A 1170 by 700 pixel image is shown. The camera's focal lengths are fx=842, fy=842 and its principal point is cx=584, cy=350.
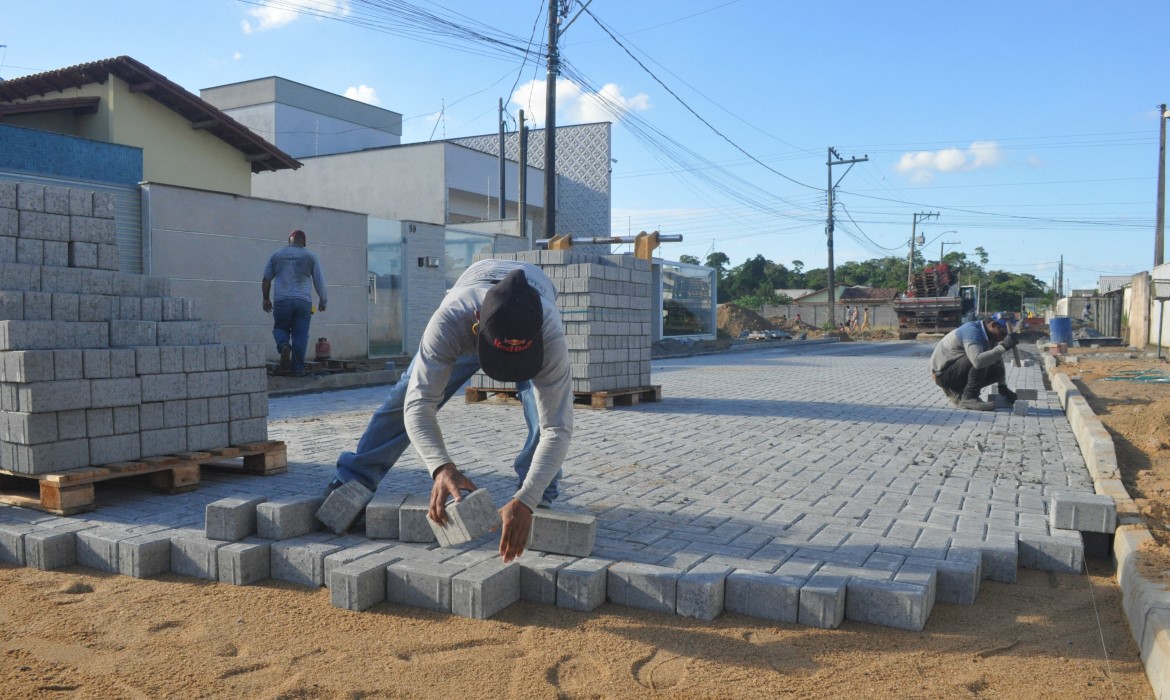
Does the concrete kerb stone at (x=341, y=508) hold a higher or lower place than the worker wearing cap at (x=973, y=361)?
lower

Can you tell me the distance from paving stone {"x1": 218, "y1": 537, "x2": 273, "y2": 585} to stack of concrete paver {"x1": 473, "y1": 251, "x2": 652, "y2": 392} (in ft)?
17.0

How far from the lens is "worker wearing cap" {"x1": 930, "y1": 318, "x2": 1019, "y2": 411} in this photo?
9406mm

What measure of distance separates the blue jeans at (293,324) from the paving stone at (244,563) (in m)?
8.14

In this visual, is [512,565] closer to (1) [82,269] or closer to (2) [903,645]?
(2) [903,645]

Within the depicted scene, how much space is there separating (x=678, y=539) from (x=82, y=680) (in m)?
2.60

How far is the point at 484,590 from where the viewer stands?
3406 millimetres

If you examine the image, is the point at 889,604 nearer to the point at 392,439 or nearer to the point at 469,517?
the point at 469,517

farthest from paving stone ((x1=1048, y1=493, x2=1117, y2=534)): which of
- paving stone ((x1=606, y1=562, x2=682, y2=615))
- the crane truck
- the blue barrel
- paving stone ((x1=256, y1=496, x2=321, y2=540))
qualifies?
the crane truck

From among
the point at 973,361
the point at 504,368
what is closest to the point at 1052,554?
the point at 504,368

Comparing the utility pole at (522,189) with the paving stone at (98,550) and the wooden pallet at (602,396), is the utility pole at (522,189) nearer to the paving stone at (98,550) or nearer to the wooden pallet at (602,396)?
the wooden pallet at (602,396)

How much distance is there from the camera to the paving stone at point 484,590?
3412mm

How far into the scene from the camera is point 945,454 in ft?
22.7

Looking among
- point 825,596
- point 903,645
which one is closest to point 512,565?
point 825,596

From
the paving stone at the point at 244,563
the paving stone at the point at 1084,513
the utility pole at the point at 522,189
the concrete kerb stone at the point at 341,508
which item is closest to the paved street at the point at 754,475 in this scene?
the paving stone at the point at 1084,513
